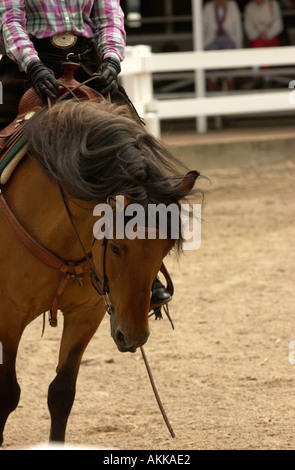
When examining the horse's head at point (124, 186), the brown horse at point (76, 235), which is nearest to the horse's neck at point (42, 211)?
the brown horse at point (76, 235)

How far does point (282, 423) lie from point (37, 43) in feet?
6.94

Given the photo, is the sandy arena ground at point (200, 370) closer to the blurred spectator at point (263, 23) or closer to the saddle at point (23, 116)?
the saddle at point (23, 116)

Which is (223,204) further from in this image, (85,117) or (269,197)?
(85,117)

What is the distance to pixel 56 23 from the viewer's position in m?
3.76

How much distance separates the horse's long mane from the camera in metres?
2.99

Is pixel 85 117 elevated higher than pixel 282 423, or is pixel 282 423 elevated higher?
pixel 85 117

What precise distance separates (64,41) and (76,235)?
1.01 m

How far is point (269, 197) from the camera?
9.11m

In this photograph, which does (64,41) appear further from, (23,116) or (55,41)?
(23,116)

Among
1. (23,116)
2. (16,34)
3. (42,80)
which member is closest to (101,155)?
(42,80)

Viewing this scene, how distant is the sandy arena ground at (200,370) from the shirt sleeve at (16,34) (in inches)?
42.9

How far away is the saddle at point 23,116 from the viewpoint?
11.4ft

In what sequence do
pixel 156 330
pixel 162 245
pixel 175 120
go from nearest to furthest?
pixel 162 245
pixel 156 330
pixel 175 120

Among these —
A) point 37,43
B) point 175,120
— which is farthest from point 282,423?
point 175,120
